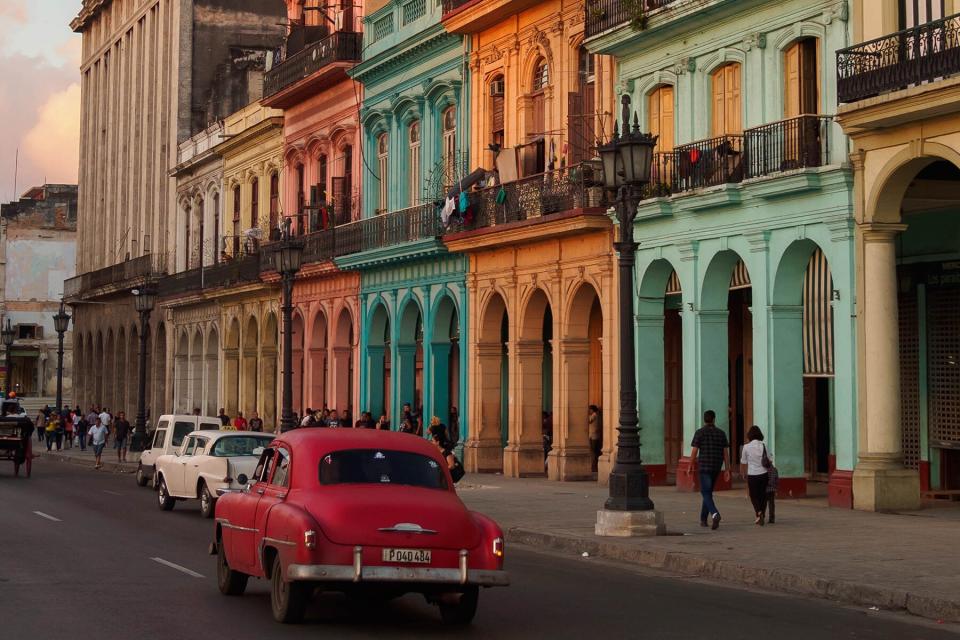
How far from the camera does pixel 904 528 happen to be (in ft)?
70.2

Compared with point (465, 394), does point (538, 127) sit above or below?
above

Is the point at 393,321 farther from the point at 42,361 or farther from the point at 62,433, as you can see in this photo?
the point at 42,361

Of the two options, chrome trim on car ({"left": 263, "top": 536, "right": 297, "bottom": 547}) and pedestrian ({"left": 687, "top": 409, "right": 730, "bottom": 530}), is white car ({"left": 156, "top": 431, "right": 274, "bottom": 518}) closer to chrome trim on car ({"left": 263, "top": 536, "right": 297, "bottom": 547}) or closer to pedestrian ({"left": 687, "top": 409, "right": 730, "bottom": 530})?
pedestrian ({"left": 687, "top": 409, "right": 730, "bottom": 530})

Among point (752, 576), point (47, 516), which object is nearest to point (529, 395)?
point (47, 516)

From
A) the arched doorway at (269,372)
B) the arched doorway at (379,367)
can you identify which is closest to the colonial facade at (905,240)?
the arched doorway at (379,367)

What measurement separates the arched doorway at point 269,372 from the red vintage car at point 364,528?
4015 centimetres

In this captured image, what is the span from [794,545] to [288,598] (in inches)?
327

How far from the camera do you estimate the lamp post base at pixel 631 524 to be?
2058 cm

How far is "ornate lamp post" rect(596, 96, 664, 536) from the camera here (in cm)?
2069

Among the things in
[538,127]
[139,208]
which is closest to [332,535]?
[538,127]

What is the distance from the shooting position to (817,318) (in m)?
27.9

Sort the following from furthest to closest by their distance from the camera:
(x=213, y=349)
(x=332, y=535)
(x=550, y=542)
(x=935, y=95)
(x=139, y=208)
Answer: (x=139, y=208) < (x=213, y=349) < (x=935, y=95) < (x=550, y=542) < (x=332, y=535)

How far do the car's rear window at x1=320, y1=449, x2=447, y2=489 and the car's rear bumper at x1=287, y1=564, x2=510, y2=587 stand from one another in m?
0.99

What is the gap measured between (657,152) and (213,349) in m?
31.7
